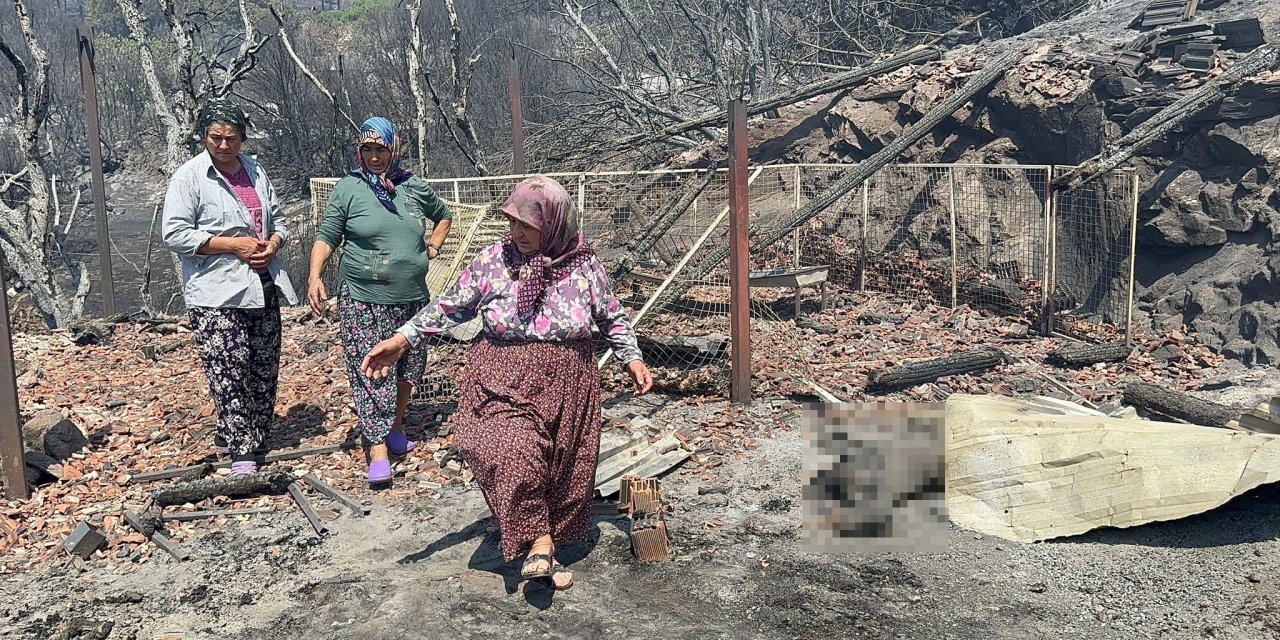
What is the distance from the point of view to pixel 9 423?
482 centimetres

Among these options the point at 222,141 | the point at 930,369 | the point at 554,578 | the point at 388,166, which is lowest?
the point at 554,578

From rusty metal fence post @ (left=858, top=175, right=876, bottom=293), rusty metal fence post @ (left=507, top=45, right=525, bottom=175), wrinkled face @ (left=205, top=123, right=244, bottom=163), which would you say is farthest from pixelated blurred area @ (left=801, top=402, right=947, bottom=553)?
rusty metal fence post @ (left=858, top=175, right=876, bottom=293)

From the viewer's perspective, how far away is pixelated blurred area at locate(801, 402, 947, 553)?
14.0 ft

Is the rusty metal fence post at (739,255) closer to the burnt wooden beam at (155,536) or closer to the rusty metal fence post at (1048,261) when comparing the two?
the burnt wooden beam at (155,536)

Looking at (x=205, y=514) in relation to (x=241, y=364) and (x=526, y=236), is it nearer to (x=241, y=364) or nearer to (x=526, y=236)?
(x=241, y=364)

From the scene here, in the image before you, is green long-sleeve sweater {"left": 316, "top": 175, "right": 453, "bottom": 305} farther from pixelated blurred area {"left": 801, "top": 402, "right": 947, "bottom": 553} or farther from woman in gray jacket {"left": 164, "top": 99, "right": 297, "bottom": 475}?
pixelated blurred area {"left": 801, "top": 402, "right": 947, "bottom": 553}

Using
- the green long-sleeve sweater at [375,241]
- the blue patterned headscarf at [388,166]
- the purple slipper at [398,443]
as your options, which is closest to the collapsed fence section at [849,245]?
the purple slipper at [398,443]

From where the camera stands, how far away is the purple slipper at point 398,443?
5.63 meters

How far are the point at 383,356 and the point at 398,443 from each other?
1.92 m

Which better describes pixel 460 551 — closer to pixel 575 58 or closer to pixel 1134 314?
pixel 1134 314

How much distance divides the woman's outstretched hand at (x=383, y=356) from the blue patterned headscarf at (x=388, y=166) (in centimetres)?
143

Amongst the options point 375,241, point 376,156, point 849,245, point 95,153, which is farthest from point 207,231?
point 849,245

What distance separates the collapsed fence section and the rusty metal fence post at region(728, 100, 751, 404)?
1.41ft

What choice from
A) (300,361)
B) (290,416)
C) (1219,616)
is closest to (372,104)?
(300,361)
